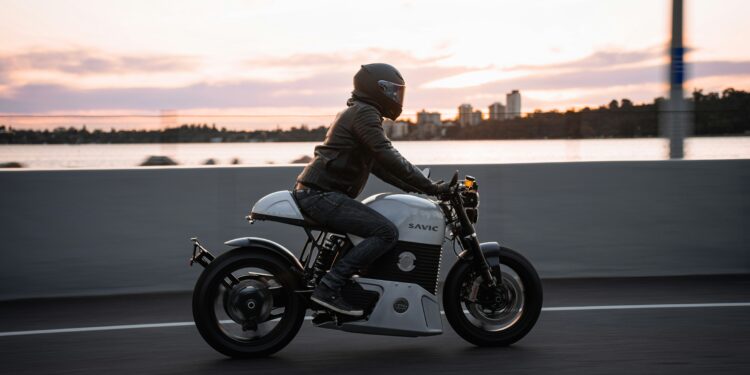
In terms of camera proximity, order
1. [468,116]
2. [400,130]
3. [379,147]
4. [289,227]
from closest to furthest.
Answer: [379,147], [289,227], [400,130], [468,116]

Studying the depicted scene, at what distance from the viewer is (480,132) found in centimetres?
1020

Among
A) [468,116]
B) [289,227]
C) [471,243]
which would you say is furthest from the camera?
[468,116]

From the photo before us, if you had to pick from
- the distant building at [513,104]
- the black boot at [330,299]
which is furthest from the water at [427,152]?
the black boot at [330,299]

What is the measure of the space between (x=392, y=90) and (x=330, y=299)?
141cm

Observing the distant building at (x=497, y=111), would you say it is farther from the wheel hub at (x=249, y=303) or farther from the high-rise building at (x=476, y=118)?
the wheel hub at (x=249, y=303)

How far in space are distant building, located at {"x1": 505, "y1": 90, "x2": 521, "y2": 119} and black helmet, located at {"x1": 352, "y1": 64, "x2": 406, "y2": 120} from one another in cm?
489

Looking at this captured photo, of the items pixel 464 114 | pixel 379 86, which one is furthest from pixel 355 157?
pixel 464 114

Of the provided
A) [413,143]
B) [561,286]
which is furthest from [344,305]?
[413,143]

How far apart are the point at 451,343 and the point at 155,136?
15.8 feet

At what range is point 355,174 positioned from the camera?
6.08 metres

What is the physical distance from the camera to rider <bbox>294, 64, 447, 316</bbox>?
5891 mm

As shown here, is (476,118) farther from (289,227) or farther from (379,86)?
(379,86)

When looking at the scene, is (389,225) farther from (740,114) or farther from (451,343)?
(740,114)

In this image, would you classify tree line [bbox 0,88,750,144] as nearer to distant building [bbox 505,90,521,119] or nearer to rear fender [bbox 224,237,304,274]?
distant building [bbox 505,90,521,119]
